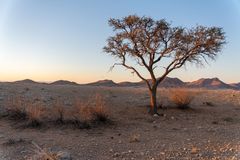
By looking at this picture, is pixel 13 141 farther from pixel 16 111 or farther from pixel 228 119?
pixel 228 119

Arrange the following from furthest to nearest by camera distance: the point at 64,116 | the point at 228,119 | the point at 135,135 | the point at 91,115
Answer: the point at 228,119 → the point at 64,116 → the point at 91,115 → the point at 135,135

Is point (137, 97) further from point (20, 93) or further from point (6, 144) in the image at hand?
point (6, 144)

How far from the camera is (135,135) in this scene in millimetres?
11812

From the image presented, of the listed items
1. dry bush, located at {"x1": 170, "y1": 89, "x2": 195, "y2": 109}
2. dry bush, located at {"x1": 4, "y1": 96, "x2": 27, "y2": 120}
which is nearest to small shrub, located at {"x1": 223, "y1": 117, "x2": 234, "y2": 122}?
dry bush, located at {"x1": 170, "y1": 89, "x2": 195, "y2": 109}

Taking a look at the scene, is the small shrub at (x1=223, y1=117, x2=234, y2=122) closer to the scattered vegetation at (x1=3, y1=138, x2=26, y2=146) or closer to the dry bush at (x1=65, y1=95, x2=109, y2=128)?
the dry bush at (x1=65, y1=95, x2=109, y2=128)

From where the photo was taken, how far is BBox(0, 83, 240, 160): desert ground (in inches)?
369

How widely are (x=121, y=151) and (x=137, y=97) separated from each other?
1464 cm

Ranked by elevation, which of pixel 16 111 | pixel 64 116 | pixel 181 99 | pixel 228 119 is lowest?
pixel 228 119

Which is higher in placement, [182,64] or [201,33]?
[201,33]

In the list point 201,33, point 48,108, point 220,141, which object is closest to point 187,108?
point 201,33

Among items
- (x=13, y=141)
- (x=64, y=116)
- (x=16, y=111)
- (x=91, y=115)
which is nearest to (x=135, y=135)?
(x=91, y=115)

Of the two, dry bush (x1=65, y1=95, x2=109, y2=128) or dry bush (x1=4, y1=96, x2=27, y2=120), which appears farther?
dry bush (x1=4, y1=96, x2=27, y2=120)

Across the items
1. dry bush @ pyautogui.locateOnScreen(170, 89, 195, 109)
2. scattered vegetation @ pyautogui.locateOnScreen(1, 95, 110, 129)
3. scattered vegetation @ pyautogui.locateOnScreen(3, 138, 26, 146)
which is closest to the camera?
scattered vegetation @ pyautogui.locateOnScreen(3, 138, 26, 146)

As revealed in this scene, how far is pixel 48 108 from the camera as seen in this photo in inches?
674
